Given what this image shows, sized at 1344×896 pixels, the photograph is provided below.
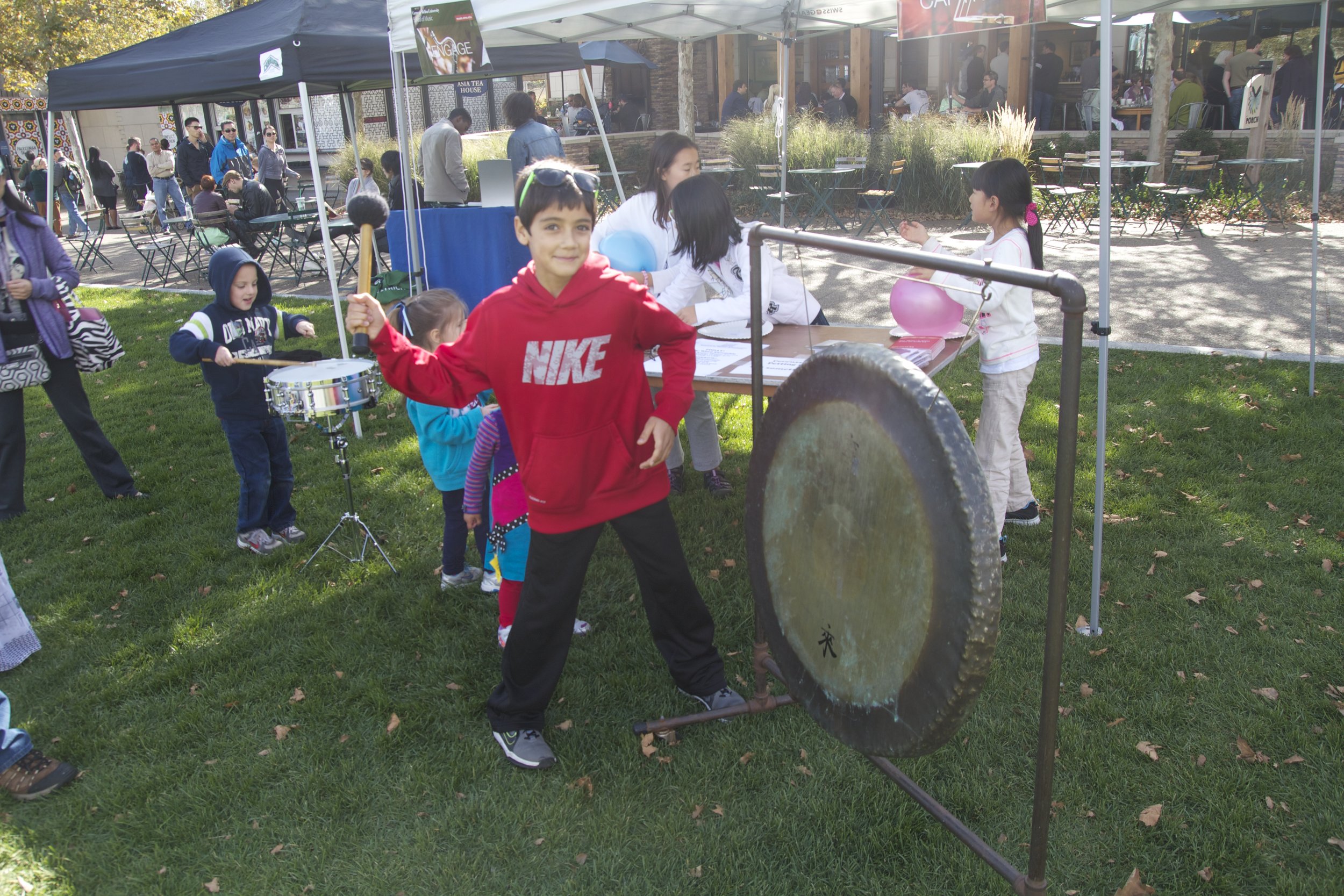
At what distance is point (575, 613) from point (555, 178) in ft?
4.62

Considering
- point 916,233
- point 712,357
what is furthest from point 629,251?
point 916,233

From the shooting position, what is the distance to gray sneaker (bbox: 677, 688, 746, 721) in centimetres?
330

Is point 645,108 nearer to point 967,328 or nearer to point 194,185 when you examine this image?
point 194,185

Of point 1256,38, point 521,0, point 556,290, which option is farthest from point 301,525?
point 1256,38

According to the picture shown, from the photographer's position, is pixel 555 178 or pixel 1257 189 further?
pixel 1257 189

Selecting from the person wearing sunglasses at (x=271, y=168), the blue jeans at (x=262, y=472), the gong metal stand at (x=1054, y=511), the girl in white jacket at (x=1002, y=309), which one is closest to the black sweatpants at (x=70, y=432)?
the blue jeans at (x=262, y=472)

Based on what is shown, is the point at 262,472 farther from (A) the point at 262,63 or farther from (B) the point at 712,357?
(A) the point at 262,63

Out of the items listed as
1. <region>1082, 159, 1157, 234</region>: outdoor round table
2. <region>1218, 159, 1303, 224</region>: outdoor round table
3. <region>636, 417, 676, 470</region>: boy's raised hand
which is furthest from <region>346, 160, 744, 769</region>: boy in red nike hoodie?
<region>1218, 159, 1303, 224</region>: outdoor round table

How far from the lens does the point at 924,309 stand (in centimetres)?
402

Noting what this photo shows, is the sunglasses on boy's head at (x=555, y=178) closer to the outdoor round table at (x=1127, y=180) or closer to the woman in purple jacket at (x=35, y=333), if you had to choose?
the woman in purple jacket at (x=35, y=333)

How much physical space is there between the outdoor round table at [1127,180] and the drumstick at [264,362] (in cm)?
1133

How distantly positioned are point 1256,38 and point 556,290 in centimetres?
2237

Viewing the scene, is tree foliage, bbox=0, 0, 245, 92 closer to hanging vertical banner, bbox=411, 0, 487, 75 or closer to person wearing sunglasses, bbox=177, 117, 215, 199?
person wearing sunglasses, bbox=177, 117, 215, 199

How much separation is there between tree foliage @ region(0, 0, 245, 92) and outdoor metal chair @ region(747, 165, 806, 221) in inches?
770
